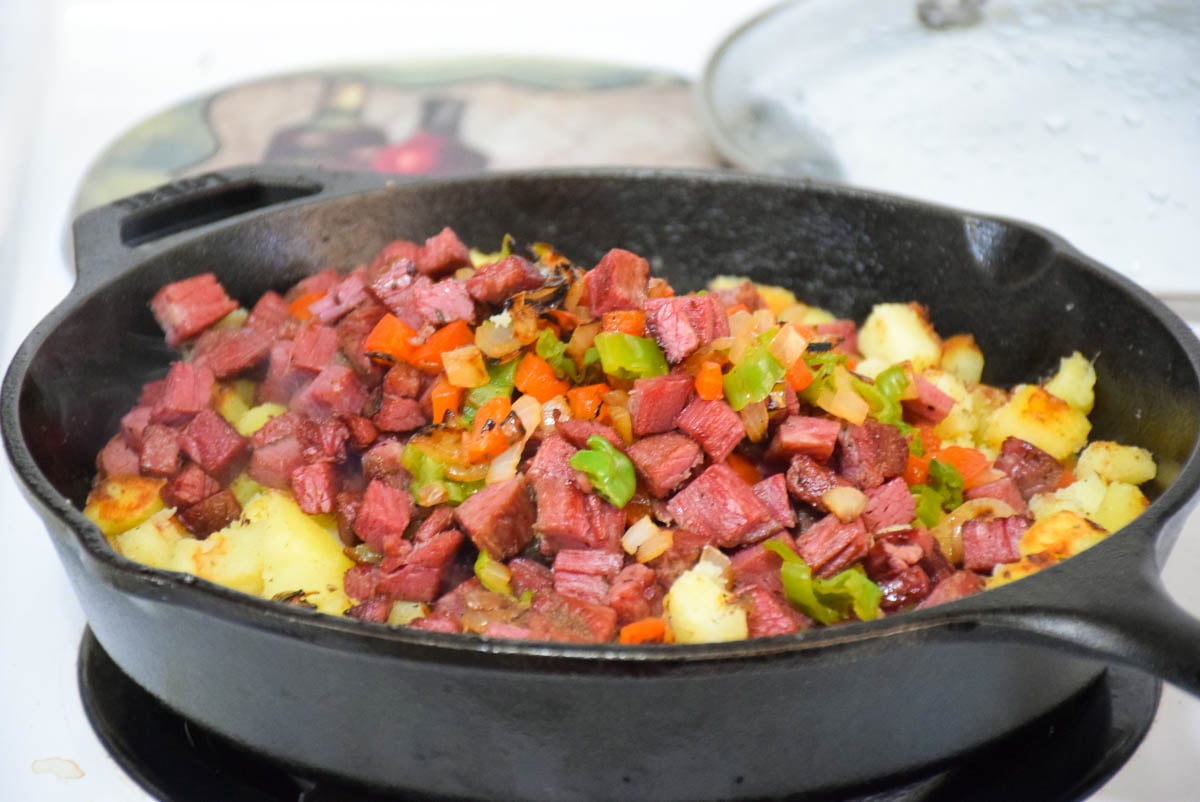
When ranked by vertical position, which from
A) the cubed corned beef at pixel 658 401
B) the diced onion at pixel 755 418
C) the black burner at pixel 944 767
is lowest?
the black burner at pixel 944 767

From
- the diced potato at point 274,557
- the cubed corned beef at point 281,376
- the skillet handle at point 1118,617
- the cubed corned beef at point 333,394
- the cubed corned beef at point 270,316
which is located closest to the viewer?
the skillet handle at point 1118,617

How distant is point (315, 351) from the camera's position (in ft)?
6.25

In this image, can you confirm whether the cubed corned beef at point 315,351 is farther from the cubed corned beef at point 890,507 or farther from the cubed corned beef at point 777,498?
the cubed corned beef at point 890,507

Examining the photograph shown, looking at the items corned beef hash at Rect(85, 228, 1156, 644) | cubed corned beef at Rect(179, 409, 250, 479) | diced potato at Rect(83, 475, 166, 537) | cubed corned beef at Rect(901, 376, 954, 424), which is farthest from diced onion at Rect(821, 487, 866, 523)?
diced potato at Rect(83, 475, 166, 537)

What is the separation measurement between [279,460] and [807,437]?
2.64 ft

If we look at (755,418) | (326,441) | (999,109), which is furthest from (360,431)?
(999,109)

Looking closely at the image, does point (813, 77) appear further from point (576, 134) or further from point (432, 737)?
point (432, 737)

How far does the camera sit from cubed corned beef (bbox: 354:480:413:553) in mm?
1643

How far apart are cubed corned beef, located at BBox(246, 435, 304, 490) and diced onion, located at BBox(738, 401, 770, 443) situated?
687mm

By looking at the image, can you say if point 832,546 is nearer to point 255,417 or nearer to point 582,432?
point 582,432

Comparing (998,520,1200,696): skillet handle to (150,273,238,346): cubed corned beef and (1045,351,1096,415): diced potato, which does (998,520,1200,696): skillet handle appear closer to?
(1045,351,1096,415): diced potato

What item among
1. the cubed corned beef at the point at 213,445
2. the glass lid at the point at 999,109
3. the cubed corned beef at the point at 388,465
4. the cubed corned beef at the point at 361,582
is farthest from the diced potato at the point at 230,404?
the glass lid at the point at 999,109

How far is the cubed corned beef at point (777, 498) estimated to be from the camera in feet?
5.30

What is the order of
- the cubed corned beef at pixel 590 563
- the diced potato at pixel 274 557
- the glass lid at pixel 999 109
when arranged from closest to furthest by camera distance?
the cubed corned beef at pixel 590 563, the diced potato at pixel 274 557, the glass lid at pixel 999 109
